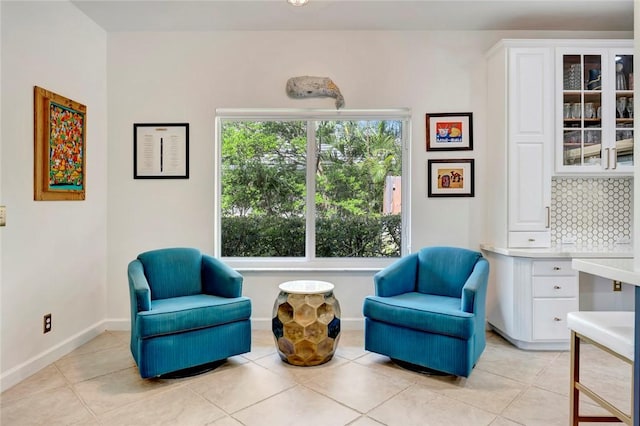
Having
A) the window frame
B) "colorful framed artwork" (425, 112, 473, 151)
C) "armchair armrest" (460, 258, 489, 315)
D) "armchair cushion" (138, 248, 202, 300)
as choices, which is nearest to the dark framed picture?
the window frame

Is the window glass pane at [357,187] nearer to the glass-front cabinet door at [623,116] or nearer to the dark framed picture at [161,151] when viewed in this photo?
the dark framed picture at [161,151]

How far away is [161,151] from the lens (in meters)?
3.42

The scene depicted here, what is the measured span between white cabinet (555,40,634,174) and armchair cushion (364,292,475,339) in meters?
1.56

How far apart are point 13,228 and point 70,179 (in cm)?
63

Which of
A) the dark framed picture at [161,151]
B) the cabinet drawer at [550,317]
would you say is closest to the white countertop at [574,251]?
the cabinet drawer at [550,317]

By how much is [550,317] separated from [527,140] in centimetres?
143

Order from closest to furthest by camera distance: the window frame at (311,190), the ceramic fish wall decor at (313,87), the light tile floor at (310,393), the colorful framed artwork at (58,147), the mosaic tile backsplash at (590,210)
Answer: the light tile floor at (310,393)
the colorful framed artwork at (58,147)
the mosaic tile backsplash at (590,210)
the ceramic fish wall decor at (313,87)
the window frame at (311,190)

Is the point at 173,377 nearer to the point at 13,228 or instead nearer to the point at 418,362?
the point at 13,228

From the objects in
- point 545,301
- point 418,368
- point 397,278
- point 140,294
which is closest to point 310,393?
point 418,368

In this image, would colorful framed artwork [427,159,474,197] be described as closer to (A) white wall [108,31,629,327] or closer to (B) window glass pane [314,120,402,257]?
(A) white wall [108,31,629,327]

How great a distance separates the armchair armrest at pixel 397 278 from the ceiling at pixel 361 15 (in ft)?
6.78

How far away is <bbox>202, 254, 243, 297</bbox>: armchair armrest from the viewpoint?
2.73 m

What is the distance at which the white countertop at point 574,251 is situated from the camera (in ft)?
9.36

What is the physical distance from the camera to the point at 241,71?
3.44 metres
